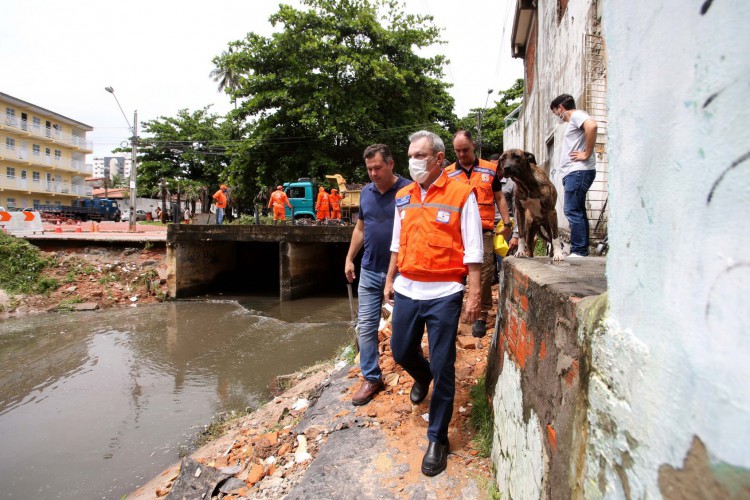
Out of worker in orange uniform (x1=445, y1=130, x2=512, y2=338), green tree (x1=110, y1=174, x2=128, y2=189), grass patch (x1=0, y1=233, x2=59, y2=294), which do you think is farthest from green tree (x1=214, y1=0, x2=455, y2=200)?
green tree (x1=110, y1=174, x2=128, y2=189)

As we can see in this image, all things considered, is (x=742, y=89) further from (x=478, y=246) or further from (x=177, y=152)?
(x=177, y=152)

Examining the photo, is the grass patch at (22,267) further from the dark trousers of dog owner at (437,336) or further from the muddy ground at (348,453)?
the dark trousers of dog owner at (437,336)

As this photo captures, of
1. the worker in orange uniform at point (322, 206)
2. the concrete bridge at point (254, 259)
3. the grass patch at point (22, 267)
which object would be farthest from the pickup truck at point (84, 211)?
the worker in orange uniform at point (322, 206)

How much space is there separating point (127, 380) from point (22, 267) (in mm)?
9770

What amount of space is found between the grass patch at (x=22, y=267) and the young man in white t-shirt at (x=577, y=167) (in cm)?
1528

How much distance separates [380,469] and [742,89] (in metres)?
2.74

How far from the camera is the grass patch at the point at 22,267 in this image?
1368 centimetres

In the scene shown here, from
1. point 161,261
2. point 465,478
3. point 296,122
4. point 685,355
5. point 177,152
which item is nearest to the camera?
point 685,355

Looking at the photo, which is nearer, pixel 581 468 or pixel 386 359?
pixel 581 468

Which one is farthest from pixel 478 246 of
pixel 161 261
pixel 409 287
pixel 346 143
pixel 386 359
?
pixel 346 143

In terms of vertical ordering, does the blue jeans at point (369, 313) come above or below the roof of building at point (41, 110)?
below

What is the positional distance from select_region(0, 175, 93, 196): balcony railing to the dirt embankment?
2617 centimetres

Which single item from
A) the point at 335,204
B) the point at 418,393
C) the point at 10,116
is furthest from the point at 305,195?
the point at 10,116

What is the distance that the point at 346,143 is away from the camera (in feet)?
67.4
